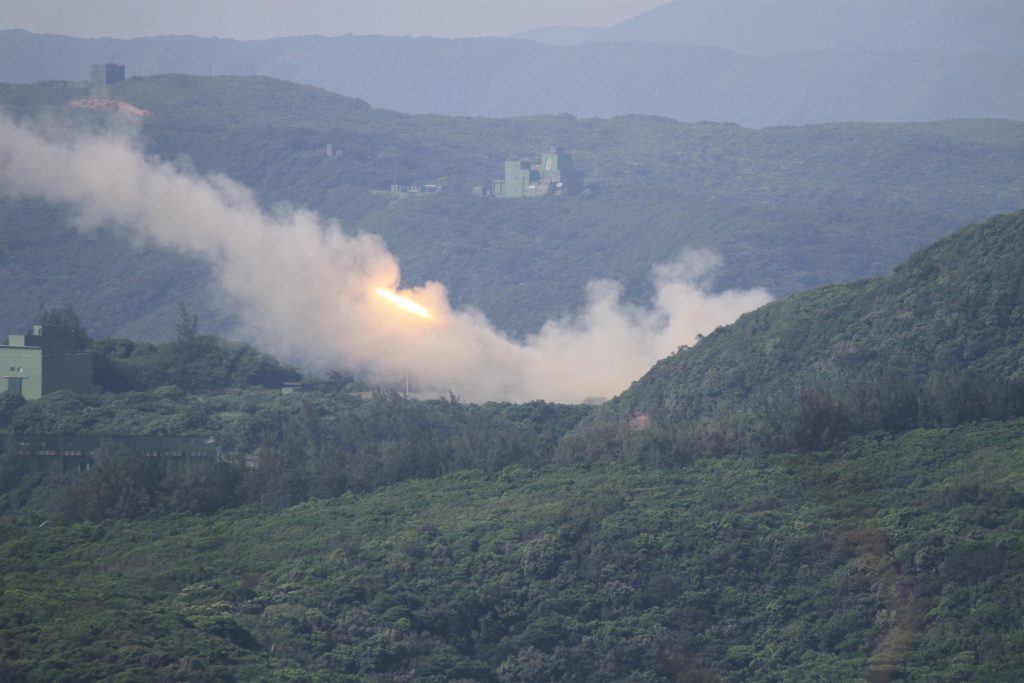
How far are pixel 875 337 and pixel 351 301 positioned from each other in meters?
45.6

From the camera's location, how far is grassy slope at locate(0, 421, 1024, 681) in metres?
62.7

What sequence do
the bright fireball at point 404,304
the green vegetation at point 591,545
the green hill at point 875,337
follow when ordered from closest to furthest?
the green vegetation at point 591,545 → the green hill at point 875,337 → the bright fireball at point 404,304

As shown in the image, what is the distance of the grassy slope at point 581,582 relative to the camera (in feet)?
206

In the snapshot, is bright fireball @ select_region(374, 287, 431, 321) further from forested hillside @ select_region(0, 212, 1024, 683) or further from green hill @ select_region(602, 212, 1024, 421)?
forested hillside @ select_region(0, 212, 1024, 683)

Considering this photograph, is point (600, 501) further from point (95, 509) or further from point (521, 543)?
point (95, 509)

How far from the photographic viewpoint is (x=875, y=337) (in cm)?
10131

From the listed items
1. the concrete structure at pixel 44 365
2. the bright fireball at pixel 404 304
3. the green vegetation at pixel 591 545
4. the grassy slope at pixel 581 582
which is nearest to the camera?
the grassy slope at pixel 581 582

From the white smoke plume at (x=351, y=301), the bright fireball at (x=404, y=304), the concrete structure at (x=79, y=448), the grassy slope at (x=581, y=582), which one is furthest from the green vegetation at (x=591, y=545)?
the bright fireball at (x=404, y=304)

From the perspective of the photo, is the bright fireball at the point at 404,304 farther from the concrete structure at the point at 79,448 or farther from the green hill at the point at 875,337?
the concrete structure at the point at 79,448

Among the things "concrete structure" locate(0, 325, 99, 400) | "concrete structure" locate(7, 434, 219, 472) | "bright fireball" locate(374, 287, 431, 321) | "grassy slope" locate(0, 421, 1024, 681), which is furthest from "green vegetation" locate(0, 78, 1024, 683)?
"bright fireball" locate(374, 287, 431, 321)

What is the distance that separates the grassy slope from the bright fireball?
186 ft

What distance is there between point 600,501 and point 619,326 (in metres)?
83.6

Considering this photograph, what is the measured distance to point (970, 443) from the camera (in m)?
78.8

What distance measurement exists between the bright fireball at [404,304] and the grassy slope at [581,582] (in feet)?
186
